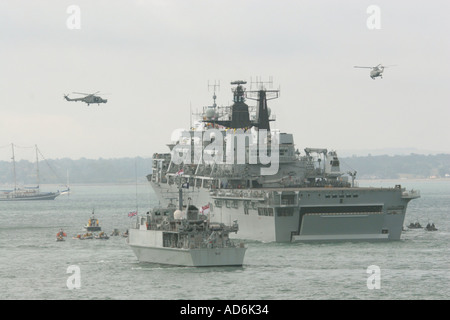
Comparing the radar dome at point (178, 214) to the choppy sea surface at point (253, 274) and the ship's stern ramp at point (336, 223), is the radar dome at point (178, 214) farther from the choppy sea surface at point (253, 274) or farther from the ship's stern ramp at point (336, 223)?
the ship's stern ramp at point (336, 223)

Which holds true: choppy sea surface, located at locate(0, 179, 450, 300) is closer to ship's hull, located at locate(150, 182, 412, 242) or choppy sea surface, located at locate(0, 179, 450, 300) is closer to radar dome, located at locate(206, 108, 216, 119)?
ship's hull, located at locate(150, 182, 412, 242)

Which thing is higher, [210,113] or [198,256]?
[210,113]

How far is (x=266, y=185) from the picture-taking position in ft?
311

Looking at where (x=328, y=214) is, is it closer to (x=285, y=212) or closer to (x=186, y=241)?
(x=285, y=212)

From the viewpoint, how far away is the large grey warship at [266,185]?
270 ft

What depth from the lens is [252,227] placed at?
86.1m

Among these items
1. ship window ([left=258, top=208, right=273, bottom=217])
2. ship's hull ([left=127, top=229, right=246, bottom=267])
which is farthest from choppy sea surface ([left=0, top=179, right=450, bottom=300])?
ship window ([left=258, top=208, right=273, bottom=217])

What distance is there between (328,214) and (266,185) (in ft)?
43.8

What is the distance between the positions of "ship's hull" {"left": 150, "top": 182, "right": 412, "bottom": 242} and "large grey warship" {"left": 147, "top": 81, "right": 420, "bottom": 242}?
0.08 m

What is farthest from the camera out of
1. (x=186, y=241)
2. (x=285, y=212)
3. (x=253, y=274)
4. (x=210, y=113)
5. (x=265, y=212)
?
(x=210, y=113)

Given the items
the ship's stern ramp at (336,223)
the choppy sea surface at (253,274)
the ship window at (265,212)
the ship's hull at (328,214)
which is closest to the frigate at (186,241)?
the choppy sea surface at (253,274)

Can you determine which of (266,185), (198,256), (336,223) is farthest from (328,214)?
(198,256)
